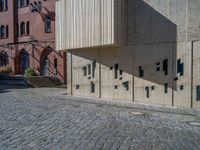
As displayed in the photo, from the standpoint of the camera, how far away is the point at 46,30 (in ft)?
97.7

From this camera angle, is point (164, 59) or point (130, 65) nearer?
point (164, 59)

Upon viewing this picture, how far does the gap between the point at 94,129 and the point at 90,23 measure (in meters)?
6.74

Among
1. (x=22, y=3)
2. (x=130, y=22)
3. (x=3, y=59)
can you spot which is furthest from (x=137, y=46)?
(x=3, y=59)

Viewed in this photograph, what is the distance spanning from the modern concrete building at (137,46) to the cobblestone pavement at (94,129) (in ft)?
5.11

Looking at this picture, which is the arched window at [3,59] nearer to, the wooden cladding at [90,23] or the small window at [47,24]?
the small window at [47,24]

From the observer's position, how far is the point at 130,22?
13.3 m

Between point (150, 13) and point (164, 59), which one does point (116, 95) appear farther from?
point (150, 13)

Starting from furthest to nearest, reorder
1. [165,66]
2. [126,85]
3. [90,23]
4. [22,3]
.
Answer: [22,3] < [90,23] < [126,85] < [165,66]

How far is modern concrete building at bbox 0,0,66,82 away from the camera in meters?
29.0

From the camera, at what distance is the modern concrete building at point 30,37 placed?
29.0 metres

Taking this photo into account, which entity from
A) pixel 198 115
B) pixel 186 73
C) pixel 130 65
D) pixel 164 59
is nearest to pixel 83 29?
pixel 130 65

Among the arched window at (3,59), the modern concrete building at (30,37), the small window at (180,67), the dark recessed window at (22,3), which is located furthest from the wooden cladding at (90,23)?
the arched window at (3,59)

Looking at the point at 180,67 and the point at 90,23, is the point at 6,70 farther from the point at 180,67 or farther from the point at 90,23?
the point at 180,67

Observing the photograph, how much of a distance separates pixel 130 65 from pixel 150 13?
249cm
